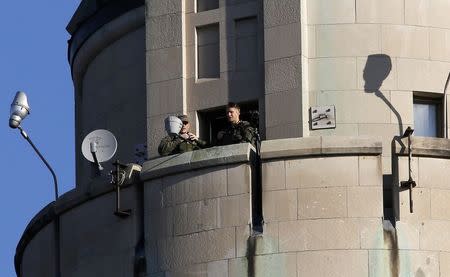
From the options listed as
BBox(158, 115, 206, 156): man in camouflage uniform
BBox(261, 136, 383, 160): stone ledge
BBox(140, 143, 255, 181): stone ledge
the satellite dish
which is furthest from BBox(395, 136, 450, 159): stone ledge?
the satellite dish

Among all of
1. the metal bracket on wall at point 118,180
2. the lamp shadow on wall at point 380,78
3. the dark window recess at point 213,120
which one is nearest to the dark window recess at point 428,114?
the lamp shadow on wall at point 380,78

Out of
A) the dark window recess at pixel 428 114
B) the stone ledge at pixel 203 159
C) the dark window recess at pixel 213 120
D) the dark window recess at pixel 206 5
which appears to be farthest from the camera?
the dark window recess at pixel 206 5

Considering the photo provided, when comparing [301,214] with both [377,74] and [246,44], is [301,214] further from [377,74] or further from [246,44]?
[246,44]

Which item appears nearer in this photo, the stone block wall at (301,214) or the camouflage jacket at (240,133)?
the stone block wall at (301,214)

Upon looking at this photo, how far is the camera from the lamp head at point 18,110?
74688mm

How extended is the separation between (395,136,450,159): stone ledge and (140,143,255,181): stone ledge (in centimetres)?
312

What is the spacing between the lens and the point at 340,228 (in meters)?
70.6

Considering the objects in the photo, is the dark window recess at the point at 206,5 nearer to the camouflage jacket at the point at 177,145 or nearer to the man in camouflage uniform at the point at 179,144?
the man in camouflage uniform at the point at 179,144

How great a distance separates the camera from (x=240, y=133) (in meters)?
72.1

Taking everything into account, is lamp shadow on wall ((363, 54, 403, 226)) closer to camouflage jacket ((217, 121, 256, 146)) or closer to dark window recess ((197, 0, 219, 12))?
camouflage jacket ((217, 121, 256, 146))

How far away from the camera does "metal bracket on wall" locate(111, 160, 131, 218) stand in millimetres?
72938

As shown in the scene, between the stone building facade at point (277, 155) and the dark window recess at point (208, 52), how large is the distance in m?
0.02

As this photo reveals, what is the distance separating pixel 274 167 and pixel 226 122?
8.83ft

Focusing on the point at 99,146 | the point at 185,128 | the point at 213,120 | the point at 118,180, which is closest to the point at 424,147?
the point at 213,120
